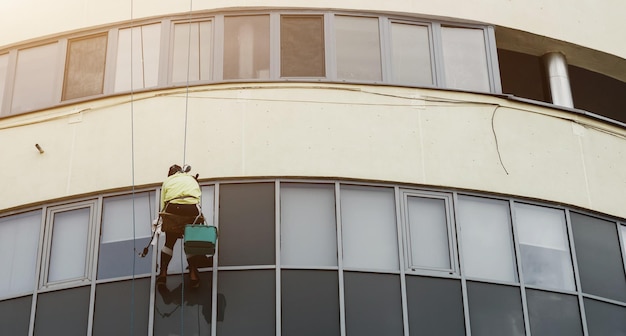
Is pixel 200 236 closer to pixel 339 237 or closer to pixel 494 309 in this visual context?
pixel 339 237

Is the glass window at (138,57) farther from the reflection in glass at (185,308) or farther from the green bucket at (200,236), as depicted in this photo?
the reflection in glass at (185,308)

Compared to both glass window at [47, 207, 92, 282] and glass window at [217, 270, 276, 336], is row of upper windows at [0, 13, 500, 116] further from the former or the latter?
glass window at [217, 270, 276, 336]

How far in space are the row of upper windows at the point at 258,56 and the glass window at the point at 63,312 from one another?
381 centimetres

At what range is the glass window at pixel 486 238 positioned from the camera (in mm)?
17375

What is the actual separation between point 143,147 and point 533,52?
26.2 ft

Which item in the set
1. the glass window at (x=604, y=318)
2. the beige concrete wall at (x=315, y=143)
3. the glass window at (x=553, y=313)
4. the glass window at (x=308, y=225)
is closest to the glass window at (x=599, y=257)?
the glass window at (x=604, y=318)

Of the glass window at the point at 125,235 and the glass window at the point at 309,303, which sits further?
the glass window at the point at 125,235

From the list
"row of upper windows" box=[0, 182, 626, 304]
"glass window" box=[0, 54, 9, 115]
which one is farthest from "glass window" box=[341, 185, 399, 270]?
"glass window" box=[0, 54, 9, 115]

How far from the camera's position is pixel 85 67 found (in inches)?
765

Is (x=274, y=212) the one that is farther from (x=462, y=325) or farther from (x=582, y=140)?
(x=582, y=140)

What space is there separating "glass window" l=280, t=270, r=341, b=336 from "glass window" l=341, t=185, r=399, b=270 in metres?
0.55

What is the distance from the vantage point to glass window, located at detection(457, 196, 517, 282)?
17.4 m

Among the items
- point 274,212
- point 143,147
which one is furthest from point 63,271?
point 274,212

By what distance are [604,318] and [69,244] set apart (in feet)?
29.9
